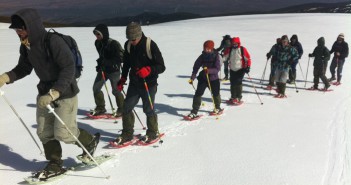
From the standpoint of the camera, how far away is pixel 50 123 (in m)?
4.76

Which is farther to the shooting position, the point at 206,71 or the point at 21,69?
the point at 206,71

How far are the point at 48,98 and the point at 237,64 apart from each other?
6.39m

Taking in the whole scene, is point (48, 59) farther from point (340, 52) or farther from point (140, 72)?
point (340, 52)

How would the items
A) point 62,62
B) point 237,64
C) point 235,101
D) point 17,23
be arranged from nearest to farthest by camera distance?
point 17,23 → point 62,62 → point 237,64 → point 235,101

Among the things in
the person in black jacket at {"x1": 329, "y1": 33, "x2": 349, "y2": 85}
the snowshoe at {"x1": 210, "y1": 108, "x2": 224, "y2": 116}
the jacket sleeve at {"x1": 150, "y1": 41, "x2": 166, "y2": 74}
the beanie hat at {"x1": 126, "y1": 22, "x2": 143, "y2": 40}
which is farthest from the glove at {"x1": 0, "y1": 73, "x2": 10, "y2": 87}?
the person in black jacket at {"x1": 329, "y1": 33, "x2": 349, "y2": 85}

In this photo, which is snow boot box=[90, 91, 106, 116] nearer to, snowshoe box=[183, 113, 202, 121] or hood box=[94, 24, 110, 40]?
hood box=[94, 24, 110, 40]

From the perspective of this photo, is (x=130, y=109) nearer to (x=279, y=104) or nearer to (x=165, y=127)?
(x=165, y=127)

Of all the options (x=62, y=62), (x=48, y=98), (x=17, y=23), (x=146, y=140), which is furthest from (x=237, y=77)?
(x=17, y=23)

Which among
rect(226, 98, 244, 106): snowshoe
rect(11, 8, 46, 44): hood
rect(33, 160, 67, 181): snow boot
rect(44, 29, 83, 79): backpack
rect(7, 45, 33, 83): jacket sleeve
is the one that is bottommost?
rect(226, 98, 244, 106): snowshoe

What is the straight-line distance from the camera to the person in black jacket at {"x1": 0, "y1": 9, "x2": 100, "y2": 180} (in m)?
4.14

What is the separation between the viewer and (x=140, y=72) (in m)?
5.60

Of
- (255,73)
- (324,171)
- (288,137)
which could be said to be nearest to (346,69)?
(255,73)

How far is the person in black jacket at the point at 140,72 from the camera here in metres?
5.61

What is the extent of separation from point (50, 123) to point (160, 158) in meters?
1.87
